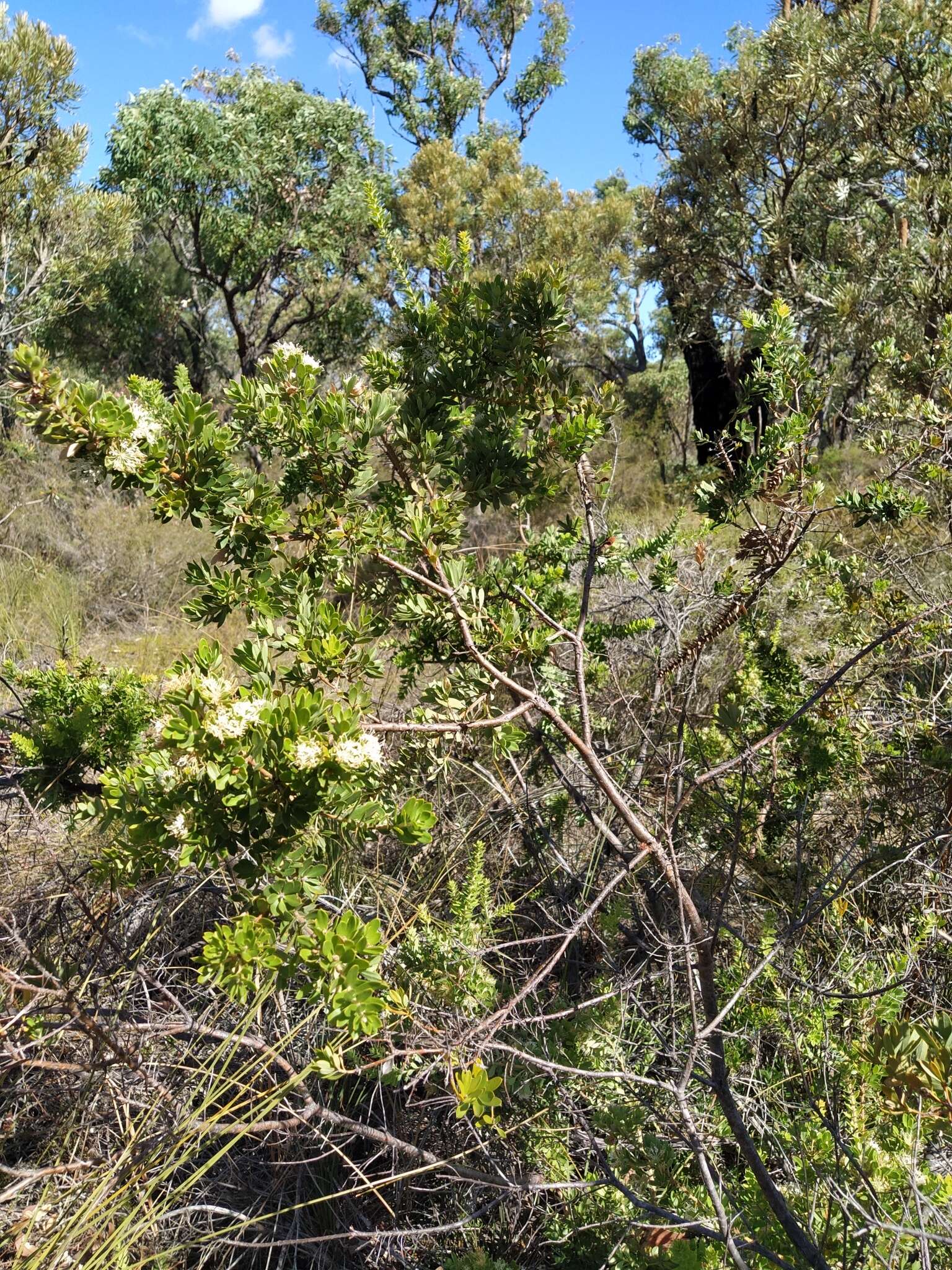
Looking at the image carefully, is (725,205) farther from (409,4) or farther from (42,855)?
(409,4)

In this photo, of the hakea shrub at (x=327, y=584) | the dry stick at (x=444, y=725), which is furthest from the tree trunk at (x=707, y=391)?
the dry stick at (x=444, y=725)

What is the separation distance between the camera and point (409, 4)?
15.9 metres

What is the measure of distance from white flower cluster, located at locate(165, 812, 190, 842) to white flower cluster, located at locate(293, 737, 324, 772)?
0.65 feet

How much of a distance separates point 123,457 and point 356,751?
591 mm

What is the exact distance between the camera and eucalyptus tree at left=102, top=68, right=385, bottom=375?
374 inches

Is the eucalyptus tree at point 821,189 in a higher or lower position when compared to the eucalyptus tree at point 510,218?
lower

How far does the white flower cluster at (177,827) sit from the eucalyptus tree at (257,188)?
10123 mm

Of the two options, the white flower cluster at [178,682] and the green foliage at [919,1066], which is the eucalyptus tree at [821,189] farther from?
the white flower cluster at [178,682]

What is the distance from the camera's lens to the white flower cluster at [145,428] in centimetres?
127

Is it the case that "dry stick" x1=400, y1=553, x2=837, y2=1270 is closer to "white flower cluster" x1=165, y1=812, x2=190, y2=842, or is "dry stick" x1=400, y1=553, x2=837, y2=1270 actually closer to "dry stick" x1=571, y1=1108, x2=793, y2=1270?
"dry stick" x1=571, y1=1108, x2=793, y2=1270

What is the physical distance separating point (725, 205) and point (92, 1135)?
22.1 ft

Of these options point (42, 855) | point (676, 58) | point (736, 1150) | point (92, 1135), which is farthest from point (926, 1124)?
point (676, 58)

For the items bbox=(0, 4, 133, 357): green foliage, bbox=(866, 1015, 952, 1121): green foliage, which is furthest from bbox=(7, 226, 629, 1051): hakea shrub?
bbox=(0, 4, 133, 357): green foliage

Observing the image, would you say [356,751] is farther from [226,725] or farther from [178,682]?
[178,682]
